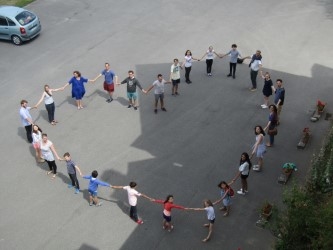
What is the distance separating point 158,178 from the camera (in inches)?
552

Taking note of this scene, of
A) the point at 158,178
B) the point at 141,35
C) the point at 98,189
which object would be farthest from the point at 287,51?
the point at 98,189

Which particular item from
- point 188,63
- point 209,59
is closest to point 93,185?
point 188,63

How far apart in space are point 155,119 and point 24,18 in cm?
1035

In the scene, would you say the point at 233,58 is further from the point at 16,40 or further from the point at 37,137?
the point at 16,40

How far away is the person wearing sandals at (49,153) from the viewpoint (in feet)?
44.6

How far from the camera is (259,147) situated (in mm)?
13633

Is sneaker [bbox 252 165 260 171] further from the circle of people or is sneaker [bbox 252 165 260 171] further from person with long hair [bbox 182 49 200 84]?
person with long hair [bbox 182 49 200 84]

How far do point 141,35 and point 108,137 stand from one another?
8.91 meters

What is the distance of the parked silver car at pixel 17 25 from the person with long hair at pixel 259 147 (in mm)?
13980

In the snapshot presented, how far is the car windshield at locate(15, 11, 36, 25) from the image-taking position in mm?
22436

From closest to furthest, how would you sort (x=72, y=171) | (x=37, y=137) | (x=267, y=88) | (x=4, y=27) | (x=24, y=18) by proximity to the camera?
1. (x=72, y=171)
2. (x=37, y=137)
3. (x=267, y=88)
4. (x=4, y=27)
5. (x=24, y=18)

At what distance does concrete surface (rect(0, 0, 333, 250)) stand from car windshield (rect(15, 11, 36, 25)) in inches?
44.9

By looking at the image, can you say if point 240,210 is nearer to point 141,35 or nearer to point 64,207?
point 64,207

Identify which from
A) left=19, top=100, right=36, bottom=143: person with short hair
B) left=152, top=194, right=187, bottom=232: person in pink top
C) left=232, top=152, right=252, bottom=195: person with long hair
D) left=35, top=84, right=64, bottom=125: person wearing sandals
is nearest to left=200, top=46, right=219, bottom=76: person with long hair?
left=35, top=84, right=64, bottom=125: person wearing sandals
